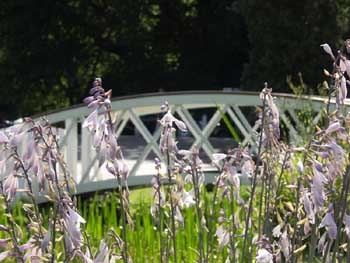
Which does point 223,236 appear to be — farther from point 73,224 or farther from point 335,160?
point 73,224

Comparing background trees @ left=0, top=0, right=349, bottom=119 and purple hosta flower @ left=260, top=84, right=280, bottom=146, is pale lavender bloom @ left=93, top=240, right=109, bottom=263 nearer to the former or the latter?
purple hosta flower @ left=260, top=84, right=280, bottom=146

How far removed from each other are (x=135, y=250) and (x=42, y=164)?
2868 millimetres

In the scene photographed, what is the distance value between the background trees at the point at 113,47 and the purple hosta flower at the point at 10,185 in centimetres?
2340

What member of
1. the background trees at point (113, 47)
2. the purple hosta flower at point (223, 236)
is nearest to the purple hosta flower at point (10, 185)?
the purple hosta flower at point (223, 236)

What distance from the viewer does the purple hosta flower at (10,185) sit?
2074 millimetres

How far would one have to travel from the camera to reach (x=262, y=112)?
241 centimetres

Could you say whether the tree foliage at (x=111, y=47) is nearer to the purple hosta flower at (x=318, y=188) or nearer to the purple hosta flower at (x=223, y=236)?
the purple hosta flower at (x=223, y=236)

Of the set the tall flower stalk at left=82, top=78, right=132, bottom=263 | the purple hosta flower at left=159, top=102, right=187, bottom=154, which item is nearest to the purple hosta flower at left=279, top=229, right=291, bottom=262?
the purple hosta flower at left=159, top=102, right=187, bottom=154

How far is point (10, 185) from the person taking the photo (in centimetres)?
208

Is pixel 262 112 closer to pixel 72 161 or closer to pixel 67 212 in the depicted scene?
pixel 67 212

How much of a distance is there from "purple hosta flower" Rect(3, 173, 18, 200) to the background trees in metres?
23.4

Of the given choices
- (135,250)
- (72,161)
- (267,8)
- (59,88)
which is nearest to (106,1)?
(59,88)

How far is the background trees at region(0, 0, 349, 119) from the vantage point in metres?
25.8

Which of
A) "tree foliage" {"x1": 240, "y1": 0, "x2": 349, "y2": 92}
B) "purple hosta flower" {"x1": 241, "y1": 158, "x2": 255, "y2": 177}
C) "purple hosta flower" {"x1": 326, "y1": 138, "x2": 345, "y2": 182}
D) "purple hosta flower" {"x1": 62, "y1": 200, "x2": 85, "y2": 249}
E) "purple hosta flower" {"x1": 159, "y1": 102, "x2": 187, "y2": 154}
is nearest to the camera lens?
"purple hosta flower" {"x1": 62, "y1": 200, "x2": 85, "y2": 249}
